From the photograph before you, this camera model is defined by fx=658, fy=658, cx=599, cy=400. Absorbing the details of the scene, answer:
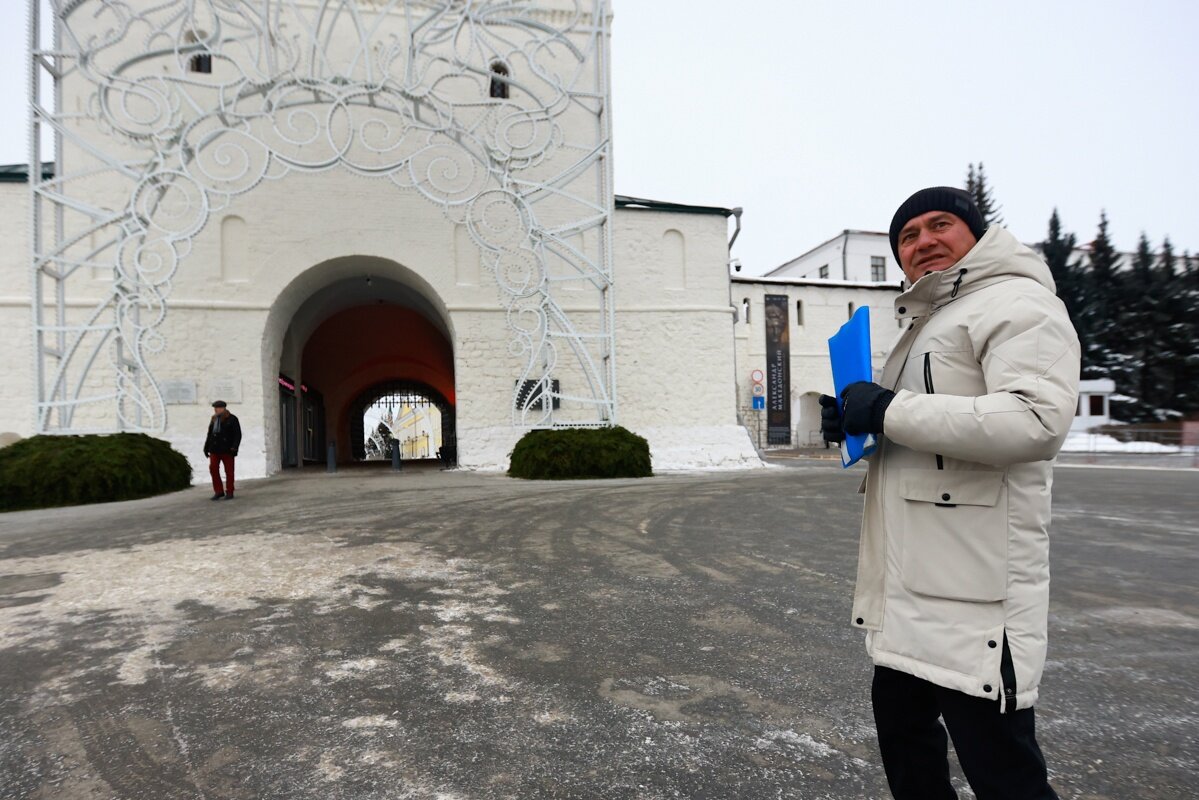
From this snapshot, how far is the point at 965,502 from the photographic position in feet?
5.16

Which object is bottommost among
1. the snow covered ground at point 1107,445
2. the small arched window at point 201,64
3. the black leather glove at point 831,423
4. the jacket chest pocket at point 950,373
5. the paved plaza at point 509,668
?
the snow covered ground at point 1107,445

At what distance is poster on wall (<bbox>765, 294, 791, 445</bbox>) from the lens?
31.4m

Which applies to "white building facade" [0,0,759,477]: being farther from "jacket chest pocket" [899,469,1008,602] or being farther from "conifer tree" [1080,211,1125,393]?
"conifer tree" [1080,211,1125,393]

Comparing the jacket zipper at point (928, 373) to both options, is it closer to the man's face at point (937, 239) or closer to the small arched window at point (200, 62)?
the man's face at point (937, 239)

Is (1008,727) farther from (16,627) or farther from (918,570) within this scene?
(16,627)

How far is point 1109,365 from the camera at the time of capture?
119 feet

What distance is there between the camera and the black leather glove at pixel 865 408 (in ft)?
5.44

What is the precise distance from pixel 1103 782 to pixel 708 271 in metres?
17.5

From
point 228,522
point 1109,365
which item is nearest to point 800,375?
point 1109,365

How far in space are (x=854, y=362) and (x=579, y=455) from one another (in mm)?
11986

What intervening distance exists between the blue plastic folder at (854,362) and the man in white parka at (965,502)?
6 cm

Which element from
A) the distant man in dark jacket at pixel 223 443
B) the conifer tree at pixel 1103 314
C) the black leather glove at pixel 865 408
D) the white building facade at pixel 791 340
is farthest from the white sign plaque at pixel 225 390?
the conifer tree at pixel 1103 314

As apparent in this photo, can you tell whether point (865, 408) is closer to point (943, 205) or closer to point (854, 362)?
point (854, 362)

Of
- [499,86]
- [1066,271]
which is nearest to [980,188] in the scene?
[1066,271]
